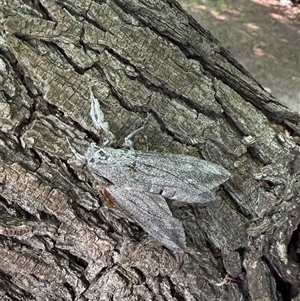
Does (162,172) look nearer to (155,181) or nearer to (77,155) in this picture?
→ (155,181)

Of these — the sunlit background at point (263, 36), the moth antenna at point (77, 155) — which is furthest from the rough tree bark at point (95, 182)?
the sunlit background at point (263, 36)

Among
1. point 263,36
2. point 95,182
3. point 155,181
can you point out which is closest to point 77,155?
point 95,182

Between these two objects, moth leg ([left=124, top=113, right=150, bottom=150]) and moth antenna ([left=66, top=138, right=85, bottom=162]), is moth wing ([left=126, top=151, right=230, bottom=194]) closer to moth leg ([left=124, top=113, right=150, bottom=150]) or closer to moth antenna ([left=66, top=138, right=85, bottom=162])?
moth leg ([left=124, top=113, right=150, bottom=150])

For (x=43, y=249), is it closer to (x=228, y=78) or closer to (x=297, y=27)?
(x=228, y=78)

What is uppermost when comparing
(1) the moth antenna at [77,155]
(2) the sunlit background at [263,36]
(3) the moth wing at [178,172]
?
(2) the sunlit background at [263,36]

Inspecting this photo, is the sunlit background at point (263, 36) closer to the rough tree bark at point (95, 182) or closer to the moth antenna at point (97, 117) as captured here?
the rough tree bark at point (95, 182)

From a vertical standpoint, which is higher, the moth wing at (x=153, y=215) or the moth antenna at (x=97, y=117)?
the moth antenna at (x=97, y=117)
